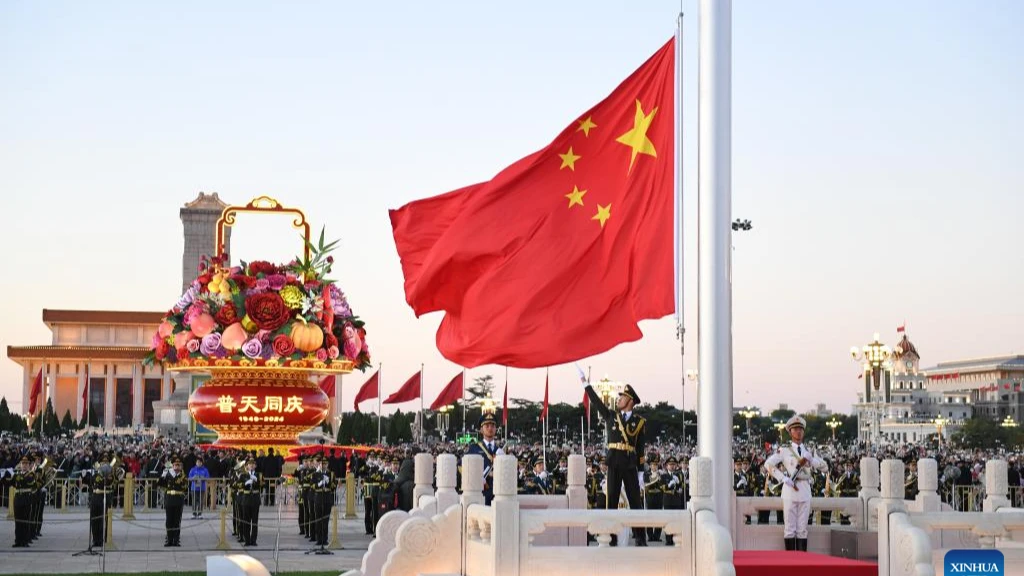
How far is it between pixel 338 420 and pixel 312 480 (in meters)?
49.4

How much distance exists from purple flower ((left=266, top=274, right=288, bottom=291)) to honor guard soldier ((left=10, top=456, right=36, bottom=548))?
7.57m

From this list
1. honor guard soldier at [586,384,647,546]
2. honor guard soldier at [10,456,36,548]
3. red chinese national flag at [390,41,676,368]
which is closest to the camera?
red chinese national flag at [390,41,676,368]

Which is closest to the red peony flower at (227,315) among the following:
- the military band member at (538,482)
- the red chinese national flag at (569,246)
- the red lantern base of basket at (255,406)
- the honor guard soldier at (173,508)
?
the red lantern base of basket at (255,406)

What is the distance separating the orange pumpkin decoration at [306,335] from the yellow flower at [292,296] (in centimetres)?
25

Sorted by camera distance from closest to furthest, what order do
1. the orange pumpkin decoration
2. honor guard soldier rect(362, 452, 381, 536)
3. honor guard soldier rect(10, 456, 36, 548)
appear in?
the orange pumpkin decoration < honor guard soldier rect(10, 456, 36, 548) < honor guard soldier rect(362, 452, 381, 536)

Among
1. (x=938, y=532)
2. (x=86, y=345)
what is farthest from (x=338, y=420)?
(x=938, y=532)

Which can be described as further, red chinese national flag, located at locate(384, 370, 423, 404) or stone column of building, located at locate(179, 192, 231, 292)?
stone column of building, located at locate(179, 192, 231, 292)

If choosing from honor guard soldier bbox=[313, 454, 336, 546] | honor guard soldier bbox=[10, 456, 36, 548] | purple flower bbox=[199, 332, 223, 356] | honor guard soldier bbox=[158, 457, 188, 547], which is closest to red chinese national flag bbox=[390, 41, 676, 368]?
purple flower bbox=[199, 332, 223, 356]

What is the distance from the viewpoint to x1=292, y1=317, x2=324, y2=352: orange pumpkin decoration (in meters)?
17.9

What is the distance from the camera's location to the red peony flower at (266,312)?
17984 millimetres

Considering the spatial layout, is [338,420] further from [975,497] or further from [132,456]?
[975,497]

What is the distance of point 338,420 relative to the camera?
7281 centimetres

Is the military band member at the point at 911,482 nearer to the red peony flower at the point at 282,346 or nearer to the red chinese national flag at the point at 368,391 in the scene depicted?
the red peony flower at the point at 282,346

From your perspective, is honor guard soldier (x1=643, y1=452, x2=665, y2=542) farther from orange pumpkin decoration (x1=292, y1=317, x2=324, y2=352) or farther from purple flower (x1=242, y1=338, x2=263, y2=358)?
purple flower (x1=242, y1=338, x2=263, y2=358)
